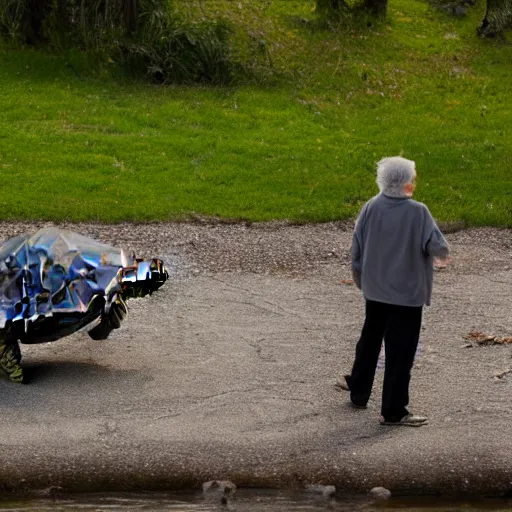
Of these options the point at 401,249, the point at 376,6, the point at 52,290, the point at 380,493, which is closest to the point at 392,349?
the point at 401,249

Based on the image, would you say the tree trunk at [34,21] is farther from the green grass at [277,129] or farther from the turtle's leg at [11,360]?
the turtle's leg at [11,360]

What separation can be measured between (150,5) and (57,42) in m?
1.75

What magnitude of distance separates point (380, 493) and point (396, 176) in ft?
6.59

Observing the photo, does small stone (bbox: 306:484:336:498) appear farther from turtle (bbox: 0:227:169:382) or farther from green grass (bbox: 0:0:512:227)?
green grass (bbox: 0:0:512:227)

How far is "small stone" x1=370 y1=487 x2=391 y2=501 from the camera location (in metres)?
7.01

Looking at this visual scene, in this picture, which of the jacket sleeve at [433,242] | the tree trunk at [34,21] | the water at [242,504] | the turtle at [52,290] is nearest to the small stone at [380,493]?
the water at [242,504]

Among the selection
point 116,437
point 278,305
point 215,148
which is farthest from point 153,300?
point 215,148

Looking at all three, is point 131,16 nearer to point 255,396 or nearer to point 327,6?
point 327,6

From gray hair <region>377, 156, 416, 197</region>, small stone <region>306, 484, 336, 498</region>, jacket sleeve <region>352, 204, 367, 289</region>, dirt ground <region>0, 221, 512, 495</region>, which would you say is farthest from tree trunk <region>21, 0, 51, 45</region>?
small stone <region>306, 484, 336, 498</region>

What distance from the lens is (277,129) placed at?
17328mm

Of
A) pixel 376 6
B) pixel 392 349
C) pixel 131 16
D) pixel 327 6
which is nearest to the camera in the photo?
pixel 392 349

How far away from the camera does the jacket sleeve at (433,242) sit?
24.3 feet

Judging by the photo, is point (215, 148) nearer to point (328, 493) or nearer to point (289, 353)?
Answer: point (289, 353)

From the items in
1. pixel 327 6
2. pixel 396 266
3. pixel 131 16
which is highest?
pixel 327 6
